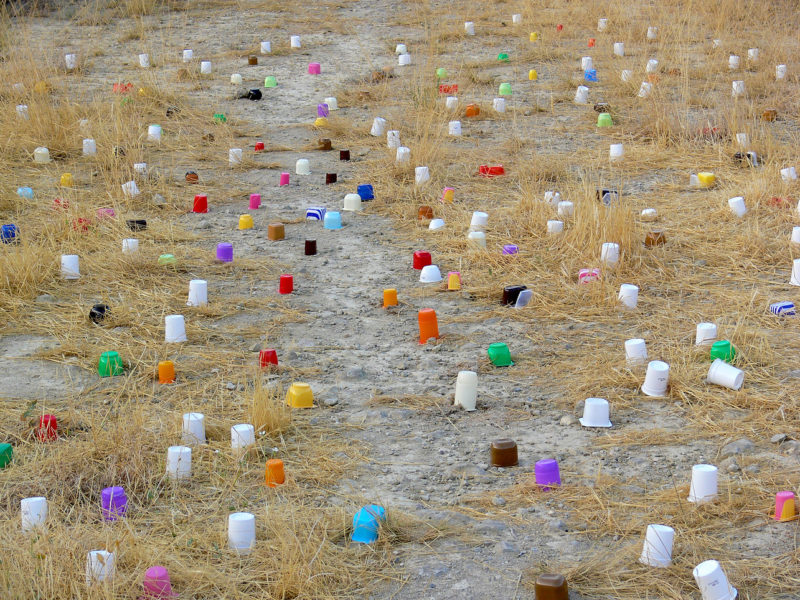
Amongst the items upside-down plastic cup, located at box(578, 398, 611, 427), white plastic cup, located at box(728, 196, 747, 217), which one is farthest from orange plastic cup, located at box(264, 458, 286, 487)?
white plastic cup, located at box(728, 196, 747, 217)

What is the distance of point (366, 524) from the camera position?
2984 millimetres

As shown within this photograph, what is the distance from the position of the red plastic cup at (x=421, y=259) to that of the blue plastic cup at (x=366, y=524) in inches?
99.6

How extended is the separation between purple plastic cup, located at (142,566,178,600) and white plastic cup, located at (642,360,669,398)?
2.09 meters

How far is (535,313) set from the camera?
15.7ft

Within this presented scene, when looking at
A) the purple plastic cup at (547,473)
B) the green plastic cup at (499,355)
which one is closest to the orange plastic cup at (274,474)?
the purple plastic cup at (547,473)

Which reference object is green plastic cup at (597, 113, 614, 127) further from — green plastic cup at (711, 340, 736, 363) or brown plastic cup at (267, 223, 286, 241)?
green plastic cup at (711, 340, 736, 363)

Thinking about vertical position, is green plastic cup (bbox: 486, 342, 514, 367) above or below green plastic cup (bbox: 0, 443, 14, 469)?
below

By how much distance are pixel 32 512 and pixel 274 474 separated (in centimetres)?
A: 76

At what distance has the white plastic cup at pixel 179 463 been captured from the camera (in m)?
3.32

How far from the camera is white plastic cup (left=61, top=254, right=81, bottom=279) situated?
17.2ft

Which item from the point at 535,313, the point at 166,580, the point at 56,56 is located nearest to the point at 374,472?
the point at 166,580

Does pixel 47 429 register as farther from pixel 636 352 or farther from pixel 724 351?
pixel 724 351

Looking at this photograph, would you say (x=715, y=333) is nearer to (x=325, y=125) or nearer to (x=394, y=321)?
(x=394, y=321)

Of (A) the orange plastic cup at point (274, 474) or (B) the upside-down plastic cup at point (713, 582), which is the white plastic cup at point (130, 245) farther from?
(B) the upside-down plastic cup at point (713, 582)
